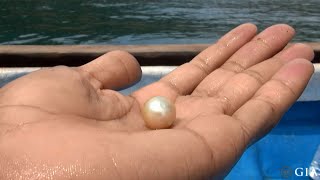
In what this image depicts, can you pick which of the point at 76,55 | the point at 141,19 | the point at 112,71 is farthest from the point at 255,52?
the point at 141,19

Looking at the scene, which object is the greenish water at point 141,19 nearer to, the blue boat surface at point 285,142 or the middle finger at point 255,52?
the blue boat surface at point 285,142

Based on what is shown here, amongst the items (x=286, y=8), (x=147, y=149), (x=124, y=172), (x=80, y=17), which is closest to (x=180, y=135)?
(x=147, y=149)

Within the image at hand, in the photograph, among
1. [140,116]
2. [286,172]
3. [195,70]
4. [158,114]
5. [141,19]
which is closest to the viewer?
[158,114]

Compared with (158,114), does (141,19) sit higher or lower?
lower

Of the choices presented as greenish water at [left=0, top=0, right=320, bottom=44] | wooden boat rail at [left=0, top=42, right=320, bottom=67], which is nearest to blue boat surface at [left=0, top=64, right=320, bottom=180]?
wooden boat rail at [left=0, top=42, right=320, bottom=67]

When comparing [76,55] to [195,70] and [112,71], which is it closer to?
[112,71]

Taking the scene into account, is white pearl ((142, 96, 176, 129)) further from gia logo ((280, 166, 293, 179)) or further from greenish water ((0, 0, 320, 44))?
greenish water ((0, 0, 320, 44))

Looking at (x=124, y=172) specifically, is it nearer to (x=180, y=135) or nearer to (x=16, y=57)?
(x=180, y=135)
